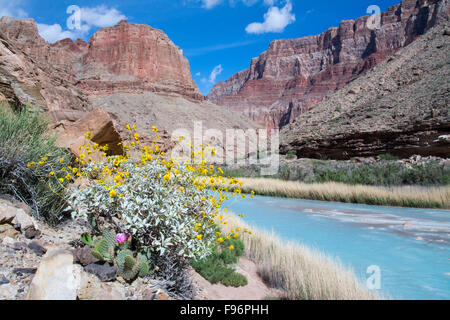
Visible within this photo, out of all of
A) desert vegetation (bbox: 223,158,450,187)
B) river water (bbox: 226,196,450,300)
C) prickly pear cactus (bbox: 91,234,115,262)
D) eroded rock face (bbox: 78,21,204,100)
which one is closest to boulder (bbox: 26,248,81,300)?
prickly pear cactus (bbox: 91,234,115,262)

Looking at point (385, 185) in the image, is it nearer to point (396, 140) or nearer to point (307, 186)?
point (307, 186)

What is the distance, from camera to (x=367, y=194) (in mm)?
11336

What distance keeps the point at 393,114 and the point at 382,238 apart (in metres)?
17.3

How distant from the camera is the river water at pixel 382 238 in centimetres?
408

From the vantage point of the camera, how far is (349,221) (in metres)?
8.17

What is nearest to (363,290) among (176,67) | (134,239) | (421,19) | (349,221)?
(134,239)

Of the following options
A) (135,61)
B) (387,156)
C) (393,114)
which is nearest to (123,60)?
(135,61)

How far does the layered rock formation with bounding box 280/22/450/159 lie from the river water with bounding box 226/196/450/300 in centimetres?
928

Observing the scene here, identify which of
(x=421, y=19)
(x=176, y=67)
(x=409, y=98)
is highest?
(x=421, y=19)

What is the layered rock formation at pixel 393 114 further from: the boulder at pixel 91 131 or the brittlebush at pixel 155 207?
the brittlebush at pixel 155 207

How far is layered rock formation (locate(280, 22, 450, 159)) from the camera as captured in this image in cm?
1717

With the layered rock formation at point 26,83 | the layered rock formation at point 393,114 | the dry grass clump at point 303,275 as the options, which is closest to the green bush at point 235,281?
the dry grass clump at point 303,275

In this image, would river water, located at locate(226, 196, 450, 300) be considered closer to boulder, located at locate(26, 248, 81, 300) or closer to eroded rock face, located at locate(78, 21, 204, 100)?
boulder, located at locate(26, 248, 81, 300)
